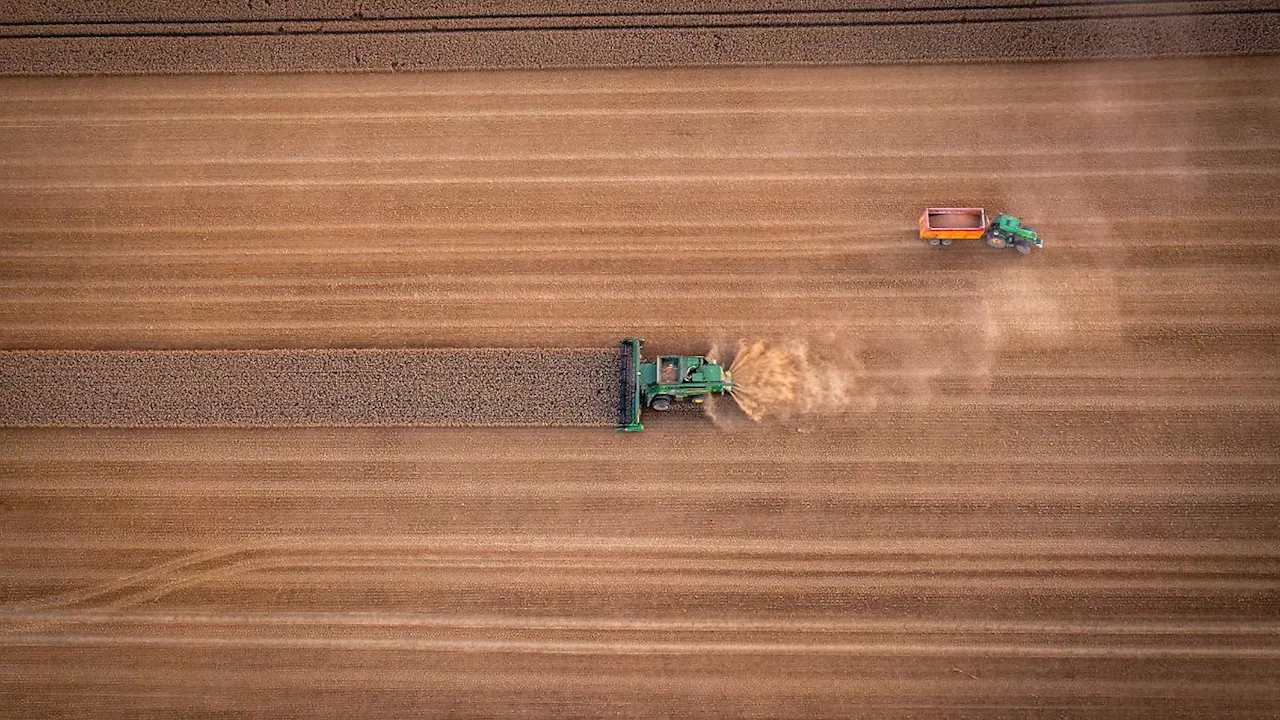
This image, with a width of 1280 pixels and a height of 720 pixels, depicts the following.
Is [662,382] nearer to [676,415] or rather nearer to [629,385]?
[629,385]

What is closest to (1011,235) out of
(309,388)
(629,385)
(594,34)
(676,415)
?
(676,415)

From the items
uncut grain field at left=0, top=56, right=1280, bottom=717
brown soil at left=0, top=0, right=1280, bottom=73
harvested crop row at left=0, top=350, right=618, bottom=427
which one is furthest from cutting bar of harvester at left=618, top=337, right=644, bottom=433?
brown soil at left=0, top=0, right=1280, bottom=73

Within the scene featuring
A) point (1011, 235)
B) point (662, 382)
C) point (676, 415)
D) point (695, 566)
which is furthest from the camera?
point (1011, 235)

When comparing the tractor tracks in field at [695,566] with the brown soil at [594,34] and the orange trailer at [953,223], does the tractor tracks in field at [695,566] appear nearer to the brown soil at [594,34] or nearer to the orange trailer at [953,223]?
the orange trailer at [953,223]

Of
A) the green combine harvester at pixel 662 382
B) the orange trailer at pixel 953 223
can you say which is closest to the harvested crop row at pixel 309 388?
the green combine harvester at pixel 662 382

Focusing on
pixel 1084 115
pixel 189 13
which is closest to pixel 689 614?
pixel 1084 115
